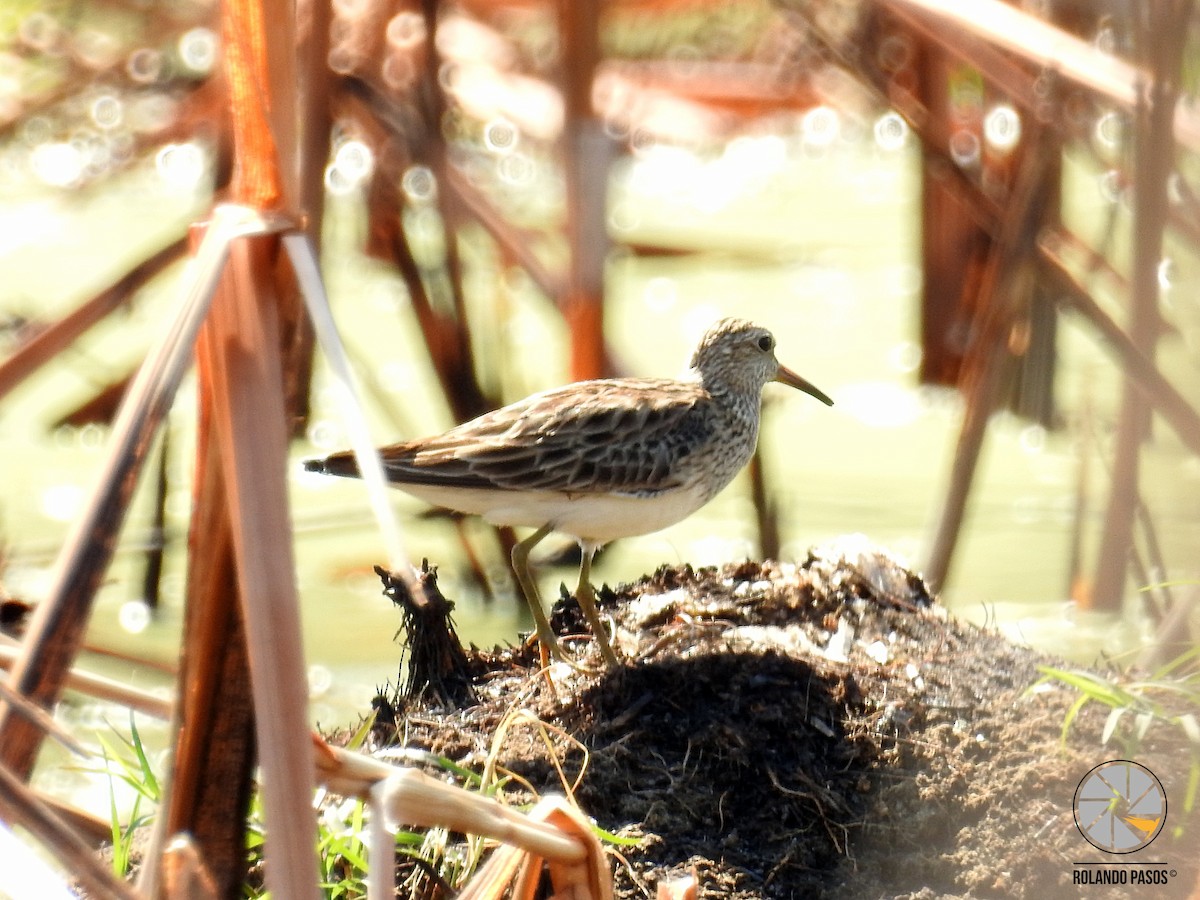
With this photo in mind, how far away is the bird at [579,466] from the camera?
3549 mm

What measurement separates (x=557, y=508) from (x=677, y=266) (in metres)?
4.57

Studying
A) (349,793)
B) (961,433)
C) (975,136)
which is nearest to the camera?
(349,793)

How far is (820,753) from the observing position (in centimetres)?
289

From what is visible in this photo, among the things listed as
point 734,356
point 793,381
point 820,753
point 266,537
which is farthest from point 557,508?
point 266,537

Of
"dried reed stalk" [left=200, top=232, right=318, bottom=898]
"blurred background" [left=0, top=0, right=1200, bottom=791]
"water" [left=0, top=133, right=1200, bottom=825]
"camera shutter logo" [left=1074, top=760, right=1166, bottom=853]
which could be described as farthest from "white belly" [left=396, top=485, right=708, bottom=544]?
"dried reed stalk" [left=200, top=232, right=318, bottom=898]

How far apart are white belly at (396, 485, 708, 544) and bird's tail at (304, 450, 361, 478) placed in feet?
0.93

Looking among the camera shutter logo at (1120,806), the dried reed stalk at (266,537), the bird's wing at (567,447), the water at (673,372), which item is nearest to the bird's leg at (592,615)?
the bird's wing at (567,447)

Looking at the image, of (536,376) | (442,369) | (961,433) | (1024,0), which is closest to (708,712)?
(961,433)

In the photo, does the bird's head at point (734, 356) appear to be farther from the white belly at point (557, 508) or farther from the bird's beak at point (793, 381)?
the white belly at point (557, 508)

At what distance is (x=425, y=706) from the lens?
3.21 metres

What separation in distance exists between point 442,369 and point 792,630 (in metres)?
2.21

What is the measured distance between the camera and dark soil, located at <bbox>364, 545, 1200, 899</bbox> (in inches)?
103

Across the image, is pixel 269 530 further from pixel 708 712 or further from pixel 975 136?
pixel 975 136

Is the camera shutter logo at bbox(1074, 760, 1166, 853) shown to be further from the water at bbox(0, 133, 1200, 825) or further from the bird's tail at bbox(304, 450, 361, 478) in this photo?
the bird's tail at bbox(304, 450, 361, 478)
